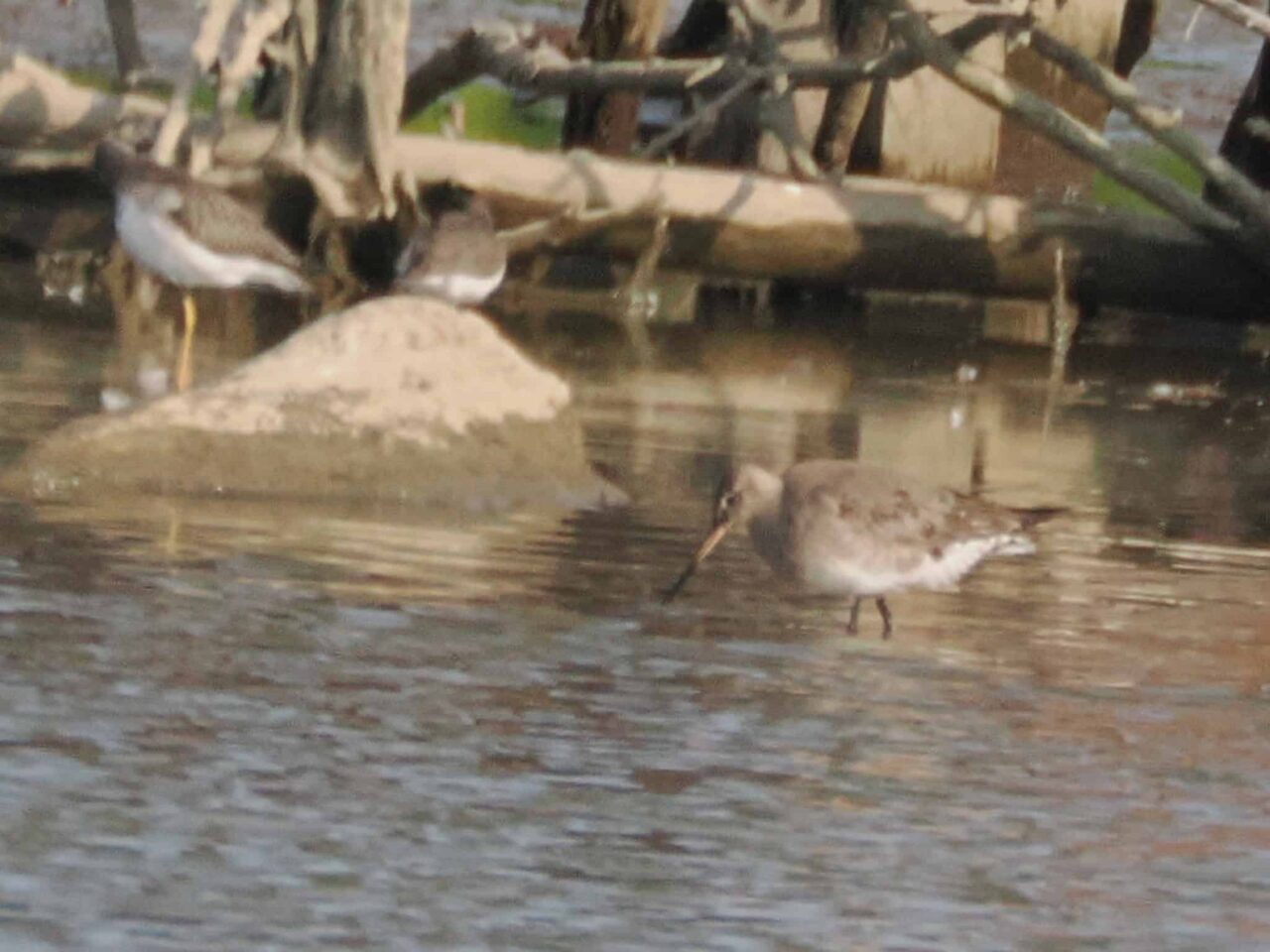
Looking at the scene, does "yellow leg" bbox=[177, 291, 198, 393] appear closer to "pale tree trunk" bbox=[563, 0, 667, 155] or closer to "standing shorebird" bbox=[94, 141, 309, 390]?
"standing shorebird" bbox=[94, 141, 309, 390]

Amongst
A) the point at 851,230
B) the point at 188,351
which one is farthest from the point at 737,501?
the point at 851,230

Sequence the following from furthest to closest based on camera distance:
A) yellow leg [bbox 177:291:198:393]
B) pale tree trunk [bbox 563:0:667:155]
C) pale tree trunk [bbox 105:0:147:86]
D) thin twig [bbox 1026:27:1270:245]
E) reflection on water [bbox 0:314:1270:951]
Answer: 1. pale tree trunk [bbox 563:0:667:155]
2. pale tree trunk [bbox 105:0:147:86]
3. thin twig [bbox 1026:27:1270:245]
4. yellow leg [bbox 177:291:198:393]
5. reflection on water [bbox 0:314:1270:951]

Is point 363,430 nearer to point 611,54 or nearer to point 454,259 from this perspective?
point 454,259

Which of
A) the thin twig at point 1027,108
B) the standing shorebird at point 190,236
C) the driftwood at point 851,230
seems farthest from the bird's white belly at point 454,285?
the thin twig at point 1027,108

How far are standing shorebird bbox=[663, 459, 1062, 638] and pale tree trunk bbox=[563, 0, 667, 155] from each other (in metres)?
7.82

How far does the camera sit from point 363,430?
8.98 metres

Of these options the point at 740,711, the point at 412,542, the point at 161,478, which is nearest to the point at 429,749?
the point at 740,711

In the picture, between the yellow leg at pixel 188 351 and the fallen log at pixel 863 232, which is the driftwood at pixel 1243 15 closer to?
the fallen log at pixel 863 232

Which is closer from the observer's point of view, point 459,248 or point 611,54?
point 459,248

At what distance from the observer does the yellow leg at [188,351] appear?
11359 millimetres

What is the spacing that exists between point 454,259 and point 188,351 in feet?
3.95

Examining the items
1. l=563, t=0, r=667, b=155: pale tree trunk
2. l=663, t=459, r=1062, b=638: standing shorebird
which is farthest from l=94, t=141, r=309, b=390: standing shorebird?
l=663, t=459, r=1062, b=638: standing shorebird

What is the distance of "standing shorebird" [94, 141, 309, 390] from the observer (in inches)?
487

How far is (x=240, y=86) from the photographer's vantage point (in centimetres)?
1350
